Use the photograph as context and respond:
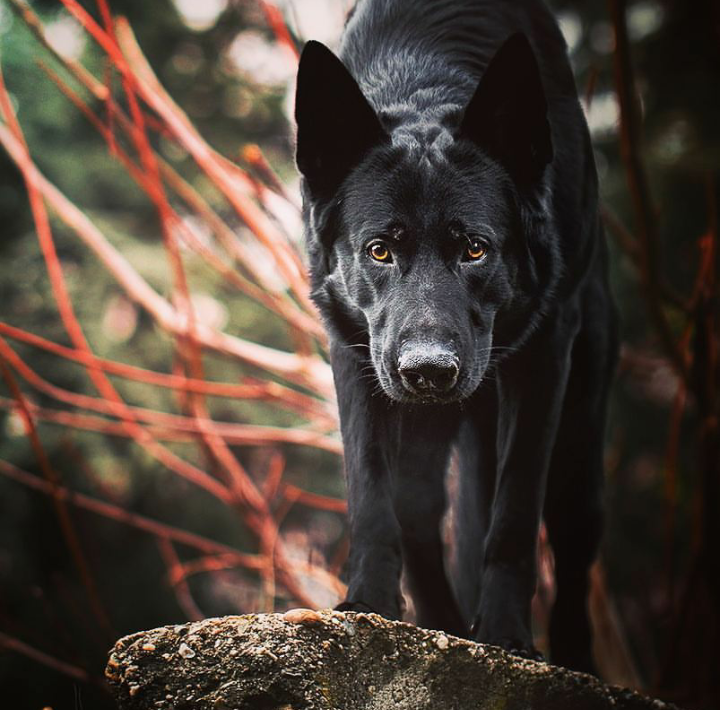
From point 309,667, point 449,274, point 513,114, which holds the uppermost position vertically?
point 513,114

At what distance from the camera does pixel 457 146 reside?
248 centimetres

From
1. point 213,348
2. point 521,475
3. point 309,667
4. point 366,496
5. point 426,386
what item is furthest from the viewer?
point 213,348

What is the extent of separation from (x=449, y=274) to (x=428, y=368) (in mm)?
330

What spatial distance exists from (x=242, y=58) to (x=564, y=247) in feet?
44.7

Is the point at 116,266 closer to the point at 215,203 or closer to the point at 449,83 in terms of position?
the point at 449,83

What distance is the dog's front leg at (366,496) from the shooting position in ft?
7.68

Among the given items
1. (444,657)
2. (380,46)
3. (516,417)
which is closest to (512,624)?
(444,657)

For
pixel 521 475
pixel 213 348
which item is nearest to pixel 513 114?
pixel 521 475

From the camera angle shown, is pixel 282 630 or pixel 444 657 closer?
pixel 282 630

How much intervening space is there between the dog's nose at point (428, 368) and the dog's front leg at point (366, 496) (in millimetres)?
360

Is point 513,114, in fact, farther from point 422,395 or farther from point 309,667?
point 309,667

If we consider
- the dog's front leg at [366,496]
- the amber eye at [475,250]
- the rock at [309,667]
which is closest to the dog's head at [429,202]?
the amber eye at [475,250]

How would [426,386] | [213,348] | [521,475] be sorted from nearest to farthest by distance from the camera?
1. [426,386]
2. [521,475]
3. [213,348]

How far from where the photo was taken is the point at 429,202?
7.87 ft
